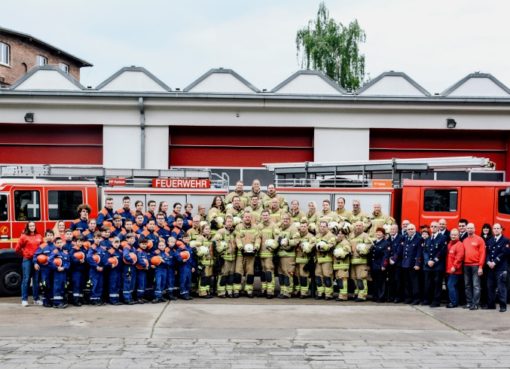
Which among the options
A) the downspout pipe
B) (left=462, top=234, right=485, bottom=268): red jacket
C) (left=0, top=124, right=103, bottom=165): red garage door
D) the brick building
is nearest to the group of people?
(left=462, top=234, right=485, bottom=268): red jacket

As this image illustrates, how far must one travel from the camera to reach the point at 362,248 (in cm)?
1221

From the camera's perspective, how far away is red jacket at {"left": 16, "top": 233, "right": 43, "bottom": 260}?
38.4 feet

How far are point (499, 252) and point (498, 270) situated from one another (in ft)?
1.19

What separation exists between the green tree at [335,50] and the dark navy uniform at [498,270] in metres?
35.5

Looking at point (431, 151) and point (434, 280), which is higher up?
point (431, 151)

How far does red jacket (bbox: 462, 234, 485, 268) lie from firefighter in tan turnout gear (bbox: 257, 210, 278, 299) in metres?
3.68

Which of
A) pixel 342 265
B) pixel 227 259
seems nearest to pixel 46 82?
pixel 227 259

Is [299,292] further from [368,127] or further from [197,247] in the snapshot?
[368,127]

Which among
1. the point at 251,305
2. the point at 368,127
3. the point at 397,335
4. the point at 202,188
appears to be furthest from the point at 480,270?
the point at 368,127

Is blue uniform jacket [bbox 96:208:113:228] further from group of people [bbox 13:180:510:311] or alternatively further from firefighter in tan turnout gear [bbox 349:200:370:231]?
firefighter in tan turnout gear [bbox 349:200:370:231]

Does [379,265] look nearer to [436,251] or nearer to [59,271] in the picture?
[436,251]

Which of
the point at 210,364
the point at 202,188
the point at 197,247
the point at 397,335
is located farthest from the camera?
the point at 202,188

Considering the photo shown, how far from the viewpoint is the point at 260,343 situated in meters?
8.70

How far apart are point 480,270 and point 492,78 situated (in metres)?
10.3
